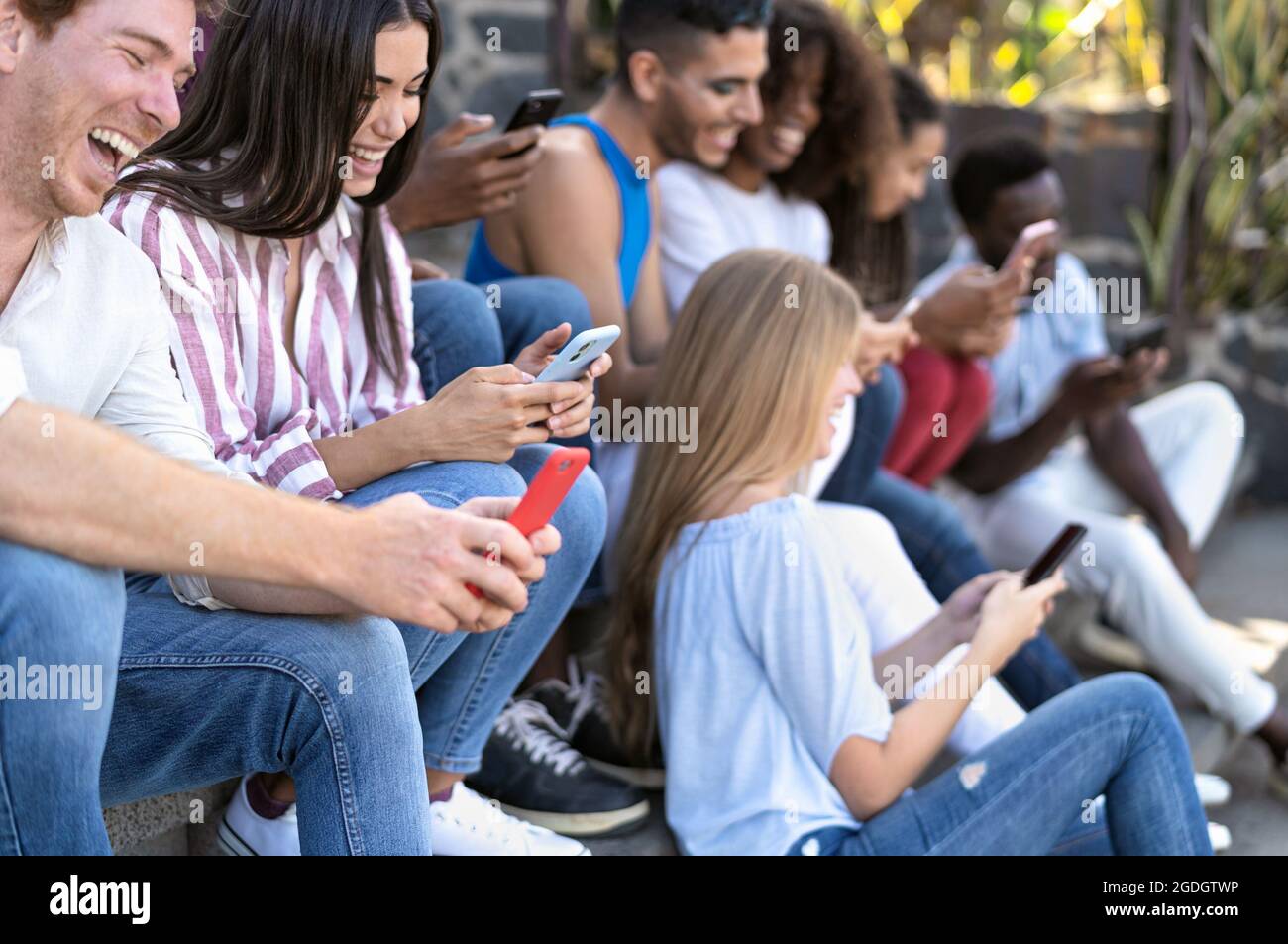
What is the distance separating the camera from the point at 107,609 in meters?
1.30

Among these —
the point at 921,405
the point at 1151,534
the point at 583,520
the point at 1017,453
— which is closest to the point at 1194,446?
the point at 1151,534

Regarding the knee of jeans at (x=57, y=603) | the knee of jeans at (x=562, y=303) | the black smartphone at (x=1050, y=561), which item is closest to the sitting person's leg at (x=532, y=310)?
the knee of jeans at (x=562, y=303)

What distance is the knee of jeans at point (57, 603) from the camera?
4.06 feet

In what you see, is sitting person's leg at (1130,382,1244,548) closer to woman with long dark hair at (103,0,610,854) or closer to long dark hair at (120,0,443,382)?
woman with long dark hair at (103,0,610,854)

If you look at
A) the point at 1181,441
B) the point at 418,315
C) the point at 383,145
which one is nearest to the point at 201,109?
the point at 383,145

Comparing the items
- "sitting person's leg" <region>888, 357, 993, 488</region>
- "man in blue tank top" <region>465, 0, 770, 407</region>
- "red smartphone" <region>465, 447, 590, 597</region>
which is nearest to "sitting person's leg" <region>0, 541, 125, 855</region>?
Answer: "red smartphone" <region>465, 447, 590, 597</region>

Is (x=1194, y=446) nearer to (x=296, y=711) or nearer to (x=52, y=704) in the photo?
(x=296, y=711)

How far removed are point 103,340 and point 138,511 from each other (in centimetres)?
26

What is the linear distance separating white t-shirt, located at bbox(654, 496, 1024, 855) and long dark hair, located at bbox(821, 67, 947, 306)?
1.25 m

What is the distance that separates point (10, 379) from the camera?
4.24 ft

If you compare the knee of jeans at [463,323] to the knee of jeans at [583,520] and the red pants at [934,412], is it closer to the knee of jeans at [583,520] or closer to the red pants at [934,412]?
the knee of jeans at [583,520]

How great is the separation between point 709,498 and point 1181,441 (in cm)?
191
